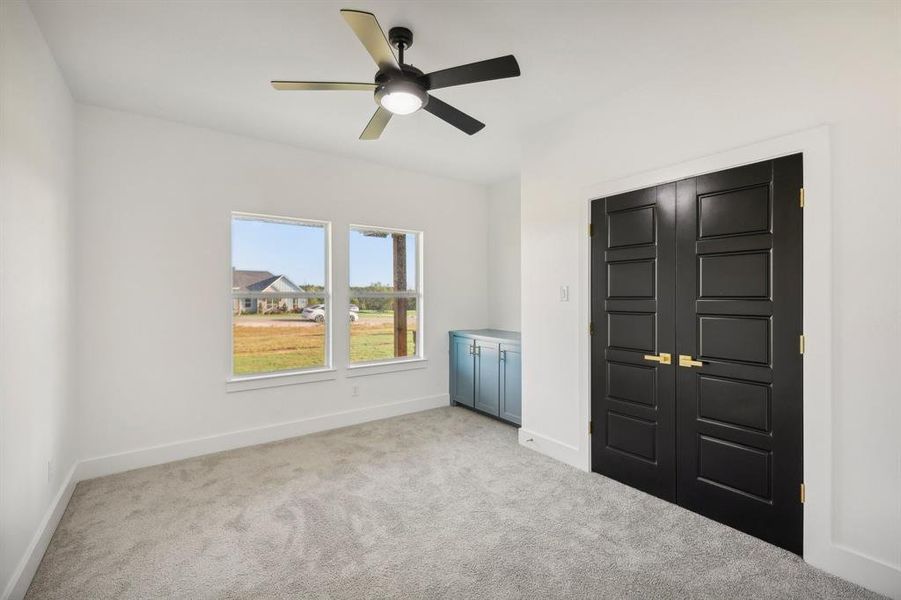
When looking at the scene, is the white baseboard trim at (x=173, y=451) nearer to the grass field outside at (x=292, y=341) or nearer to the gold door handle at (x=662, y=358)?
the grass field outside at (x=292, y=341)

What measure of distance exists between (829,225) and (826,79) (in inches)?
27.8

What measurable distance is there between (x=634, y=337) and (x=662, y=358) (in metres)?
0.23

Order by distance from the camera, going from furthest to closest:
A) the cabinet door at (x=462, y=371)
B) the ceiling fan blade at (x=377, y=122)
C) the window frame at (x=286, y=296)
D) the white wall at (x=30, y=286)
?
the cabinet door at (x=462, y=371), the window frame at (x=286, y=296), the ceiling fan blade at (x=377, y=122), the white wall at (x=30, y=286)

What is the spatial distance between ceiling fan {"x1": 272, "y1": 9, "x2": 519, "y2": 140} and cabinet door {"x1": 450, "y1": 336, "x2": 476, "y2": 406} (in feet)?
9.38

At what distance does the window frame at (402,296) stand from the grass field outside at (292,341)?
10cm

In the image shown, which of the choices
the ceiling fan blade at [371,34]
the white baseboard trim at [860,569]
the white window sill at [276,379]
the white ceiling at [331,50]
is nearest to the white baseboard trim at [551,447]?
the white baseboard trim at [860,569]

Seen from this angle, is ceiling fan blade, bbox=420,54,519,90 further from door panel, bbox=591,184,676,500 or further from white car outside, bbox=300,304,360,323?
white car outside, bbox=300,304,360,323

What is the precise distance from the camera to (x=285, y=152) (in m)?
4.04

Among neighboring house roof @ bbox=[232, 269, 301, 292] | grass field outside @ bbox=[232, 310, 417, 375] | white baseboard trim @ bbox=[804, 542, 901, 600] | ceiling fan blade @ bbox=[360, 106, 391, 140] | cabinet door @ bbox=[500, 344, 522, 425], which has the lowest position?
white baseboard trim @ bbox=[804, 542, 901, 600]

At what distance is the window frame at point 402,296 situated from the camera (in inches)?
177

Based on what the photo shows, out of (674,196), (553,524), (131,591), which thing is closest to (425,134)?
(674,196)

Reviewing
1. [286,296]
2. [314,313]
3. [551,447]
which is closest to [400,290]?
[314,313]

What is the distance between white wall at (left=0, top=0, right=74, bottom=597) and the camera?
1.82 m

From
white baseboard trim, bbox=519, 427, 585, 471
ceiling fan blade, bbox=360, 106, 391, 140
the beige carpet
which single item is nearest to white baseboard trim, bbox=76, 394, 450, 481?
the beige carpet
